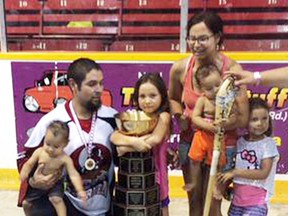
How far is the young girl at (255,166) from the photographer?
308cm

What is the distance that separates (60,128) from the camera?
286 cm

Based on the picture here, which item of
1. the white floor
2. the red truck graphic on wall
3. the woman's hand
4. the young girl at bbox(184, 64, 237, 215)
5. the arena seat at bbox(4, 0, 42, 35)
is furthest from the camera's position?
the arena seat at bbox(4, 0, 42, 35)

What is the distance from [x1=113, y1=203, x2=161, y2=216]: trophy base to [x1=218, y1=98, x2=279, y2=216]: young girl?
41 cm

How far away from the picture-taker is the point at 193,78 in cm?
322

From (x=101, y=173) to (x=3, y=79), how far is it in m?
2.34

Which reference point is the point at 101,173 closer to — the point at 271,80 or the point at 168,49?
the point at 271,80

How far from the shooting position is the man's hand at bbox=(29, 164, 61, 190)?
2.95 m

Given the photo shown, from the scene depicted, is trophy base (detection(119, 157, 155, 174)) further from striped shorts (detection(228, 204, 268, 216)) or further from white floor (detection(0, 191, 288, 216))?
white floor (detection(0, 191, 288, 216))

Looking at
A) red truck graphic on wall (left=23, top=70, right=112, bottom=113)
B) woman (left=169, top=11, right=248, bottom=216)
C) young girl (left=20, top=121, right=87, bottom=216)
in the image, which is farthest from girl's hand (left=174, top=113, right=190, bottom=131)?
red truck graphic on wall (left=23, top=70, right=112, bottom=113)

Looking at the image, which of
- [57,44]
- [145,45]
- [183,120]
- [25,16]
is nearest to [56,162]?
[183,120]

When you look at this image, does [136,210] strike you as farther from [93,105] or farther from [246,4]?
[246,4]

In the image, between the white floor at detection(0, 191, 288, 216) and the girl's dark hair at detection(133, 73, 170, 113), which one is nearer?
the girl's dark hair at detection(133, 73, 170, 113)

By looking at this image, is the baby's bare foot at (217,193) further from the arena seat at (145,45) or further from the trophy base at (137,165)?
the arena seat at (145,45)

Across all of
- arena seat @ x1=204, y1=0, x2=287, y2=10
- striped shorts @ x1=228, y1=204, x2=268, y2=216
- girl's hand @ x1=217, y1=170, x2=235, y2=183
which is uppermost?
arena seat @ x1=204, y1=0, x2=287, y2=10
